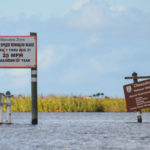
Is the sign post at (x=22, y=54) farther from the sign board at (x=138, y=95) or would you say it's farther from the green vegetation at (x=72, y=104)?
the green vegetation at (x=72, y=104)

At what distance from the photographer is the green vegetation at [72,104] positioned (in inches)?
1563

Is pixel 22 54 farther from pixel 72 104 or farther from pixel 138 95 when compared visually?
pixel 72 104

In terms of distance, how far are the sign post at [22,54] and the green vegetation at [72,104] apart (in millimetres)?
19726

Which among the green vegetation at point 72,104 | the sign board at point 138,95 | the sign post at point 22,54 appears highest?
the sign post at point 22,54

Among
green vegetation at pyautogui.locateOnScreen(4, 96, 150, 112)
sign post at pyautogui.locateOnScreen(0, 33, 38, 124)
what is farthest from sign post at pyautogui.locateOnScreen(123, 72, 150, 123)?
green vegetation at pyautogui.locateOnScreen(4, 96, 150, 112)

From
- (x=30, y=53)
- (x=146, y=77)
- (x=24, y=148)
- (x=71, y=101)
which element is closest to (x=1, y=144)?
(x=24, y=148)

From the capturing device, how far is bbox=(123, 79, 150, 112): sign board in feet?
67.9

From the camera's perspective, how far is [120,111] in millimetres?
40031

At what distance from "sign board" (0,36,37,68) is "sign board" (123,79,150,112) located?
14.0 ft

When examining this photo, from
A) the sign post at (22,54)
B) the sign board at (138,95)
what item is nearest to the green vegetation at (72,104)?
the sign board at (138,95)

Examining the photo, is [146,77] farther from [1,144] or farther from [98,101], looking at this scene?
[98,101]

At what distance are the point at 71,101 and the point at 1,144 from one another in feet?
93.9

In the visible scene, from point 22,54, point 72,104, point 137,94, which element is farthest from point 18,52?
point 72,104

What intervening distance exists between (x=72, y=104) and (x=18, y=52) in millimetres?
20380
